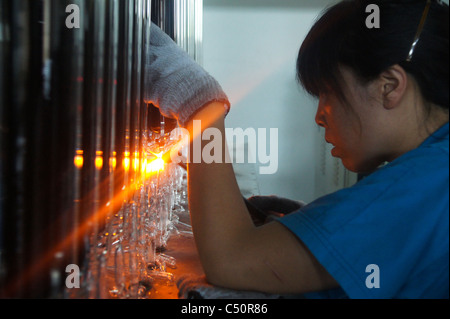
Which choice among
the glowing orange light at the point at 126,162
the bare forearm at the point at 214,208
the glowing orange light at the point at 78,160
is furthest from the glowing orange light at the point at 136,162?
the glowing orange light at the point at 78,160

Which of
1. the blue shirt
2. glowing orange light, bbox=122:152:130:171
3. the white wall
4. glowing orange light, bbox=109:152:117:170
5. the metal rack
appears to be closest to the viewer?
the metal rack

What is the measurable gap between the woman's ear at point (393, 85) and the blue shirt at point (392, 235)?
4.8 inches

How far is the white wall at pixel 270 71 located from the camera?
11.1 feet

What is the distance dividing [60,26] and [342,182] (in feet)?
9.68

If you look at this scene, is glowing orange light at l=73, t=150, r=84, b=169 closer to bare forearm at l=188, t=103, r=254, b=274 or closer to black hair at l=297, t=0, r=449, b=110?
bare forearm at l=188, t=103, r=254, b=274

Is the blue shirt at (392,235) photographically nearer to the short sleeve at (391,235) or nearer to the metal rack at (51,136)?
the short sleeve at (391,235)

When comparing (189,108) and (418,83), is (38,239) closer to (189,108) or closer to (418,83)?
(189,108)

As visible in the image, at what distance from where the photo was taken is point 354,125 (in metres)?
0.72

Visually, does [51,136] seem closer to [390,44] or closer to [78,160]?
[78,160]

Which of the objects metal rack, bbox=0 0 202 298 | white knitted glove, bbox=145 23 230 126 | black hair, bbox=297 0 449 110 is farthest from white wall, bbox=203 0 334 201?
metal rack, bbox=0 0 202 298

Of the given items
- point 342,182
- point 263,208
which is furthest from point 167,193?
point 342,182

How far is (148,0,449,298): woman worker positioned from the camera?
547mm

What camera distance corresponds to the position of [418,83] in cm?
65

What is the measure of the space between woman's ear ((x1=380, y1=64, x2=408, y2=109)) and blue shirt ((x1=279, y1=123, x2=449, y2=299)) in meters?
0.12
